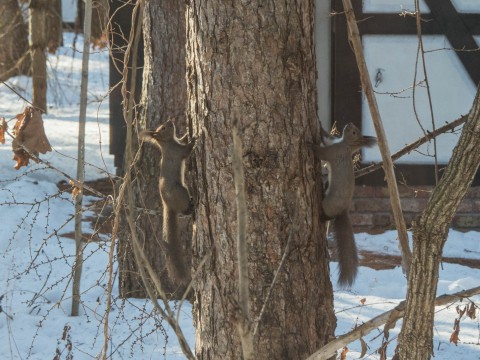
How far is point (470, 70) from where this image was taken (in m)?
6.07

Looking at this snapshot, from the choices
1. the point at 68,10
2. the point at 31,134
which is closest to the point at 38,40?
the point at 31,134

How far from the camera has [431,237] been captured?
197cm

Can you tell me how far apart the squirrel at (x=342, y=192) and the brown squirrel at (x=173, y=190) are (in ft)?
1.44

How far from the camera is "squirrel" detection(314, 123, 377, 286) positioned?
7.73 feet

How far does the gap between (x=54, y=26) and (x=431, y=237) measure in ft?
34.8

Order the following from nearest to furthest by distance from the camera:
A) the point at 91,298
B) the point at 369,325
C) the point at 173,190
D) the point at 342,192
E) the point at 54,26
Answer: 1. the point at 369,325
2. the point at 342,192
3. the point at 173,190
4. the point at 91,298
5. the point at 54,26

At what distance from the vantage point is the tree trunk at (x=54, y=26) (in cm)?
1026

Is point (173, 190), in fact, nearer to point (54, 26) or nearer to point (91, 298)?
point (91, 298)

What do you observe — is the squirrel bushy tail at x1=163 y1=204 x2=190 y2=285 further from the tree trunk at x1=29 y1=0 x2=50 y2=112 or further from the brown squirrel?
the tree trunk at x1=29 y1=0 x2=50 y2=112

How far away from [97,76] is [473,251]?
8352 mm

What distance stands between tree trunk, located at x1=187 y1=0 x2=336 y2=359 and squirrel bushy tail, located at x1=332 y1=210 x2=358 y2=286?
302mm

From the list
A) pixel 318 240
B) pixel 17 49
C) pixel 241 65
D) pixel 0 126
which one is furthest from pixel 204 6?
pixel 17 49

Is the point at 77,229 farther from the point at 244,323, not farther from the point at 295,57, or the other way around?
the point at 244,323

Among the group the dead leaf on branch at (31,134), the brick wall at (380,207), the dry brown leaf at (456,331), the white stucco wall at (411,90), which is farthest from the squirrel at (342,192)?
the brick wall at (380,207)
